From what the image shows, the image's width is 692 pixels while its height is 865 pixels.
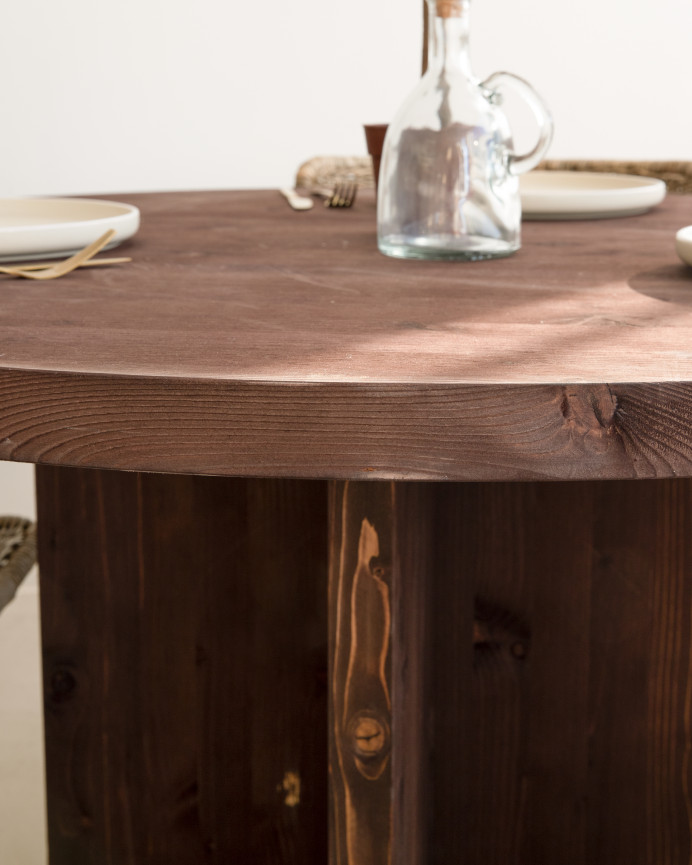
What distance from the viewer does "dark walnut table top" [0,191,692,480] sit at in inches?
18.2

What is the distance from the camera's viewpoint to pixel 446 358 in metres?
Result: 0.51

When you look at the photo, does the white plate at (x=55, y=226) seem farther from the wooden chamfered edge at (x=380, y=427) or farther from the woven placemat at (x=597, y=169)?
the woven placemat at (x=597, y=169)

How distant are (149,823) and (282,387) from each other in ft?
2.81

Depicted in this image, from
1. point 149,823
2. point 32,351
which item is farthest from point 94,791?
point 32,351

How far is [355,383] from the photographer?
1.51 feet

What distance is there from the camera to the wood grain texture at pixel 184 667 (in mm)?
1033

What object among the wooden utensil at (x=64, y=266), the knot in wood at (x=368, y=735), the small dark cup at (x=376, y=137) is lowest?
the knot in wood at (x=368, y=735)

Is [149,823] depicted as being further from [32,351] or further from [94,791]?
[32,351]

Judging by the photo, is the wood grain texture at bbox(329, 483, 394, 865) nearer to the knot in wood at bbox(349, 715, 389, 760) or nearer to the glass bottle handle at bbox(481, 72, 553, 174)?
the knot in wood at bbox(349, 715, 389, 760)

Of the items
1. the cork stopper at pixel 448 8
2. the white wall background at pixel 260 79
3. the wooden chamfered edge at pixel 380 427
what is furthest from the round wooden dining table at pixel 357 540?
the white wall background at pixel 260 79

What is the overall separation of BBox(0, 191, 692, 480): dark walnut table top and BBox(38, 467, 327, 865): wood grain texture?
0.39m

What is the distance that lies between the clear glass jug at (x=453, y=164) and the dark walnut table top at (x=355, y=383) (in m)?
0.19

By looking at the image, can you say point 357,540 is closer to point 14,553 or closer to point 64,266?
point 64,266

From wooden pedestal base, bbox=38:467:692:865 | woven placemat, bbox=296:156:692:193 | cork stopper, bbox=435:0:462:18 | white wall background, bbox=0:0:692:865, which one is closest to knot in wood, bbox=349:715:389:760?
wooden pedestal base, bbox=38:467:692:865
